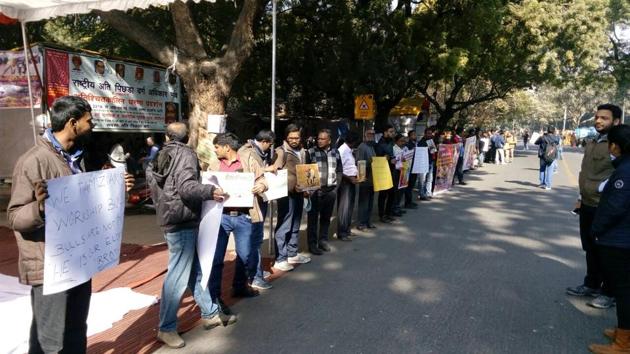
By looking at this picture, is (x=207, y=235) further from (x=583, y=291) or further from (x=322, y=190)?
(x=583, y=291)

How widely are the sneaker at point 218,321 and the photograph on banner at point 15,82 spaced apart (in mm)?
6021

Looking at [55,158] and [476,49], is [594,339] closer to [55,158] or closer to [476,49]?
[55,158]

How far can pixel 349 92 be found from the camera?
15500mm

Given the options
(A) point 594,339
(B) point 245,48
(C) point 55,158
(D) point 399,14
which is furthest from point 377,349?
(D) point 399,14

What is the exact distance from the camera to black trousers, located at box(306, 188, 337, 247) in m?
6.28

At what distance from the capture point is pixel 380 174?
26.4ft

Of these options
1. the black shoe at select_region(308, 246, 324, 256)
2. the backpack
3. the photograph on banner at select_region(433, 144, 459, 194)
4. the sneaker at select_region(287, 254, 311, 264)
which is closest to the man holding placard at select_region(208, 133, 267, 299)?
the sneaker at select_region(287, 254, 311, 264)

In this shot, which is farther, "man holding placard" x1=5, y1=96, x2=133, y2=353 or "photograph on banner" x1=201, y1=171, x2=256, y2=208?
"photograph on banner" x1=201, y1=171, x2=256, y2=208

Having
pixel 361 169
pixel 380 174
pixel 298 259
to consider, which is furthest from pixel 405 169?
pixel 298 259

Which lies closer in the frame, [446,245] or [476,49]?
[446,245]

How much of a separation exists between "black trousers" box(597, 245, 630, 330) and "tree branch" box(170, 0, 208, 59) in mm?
6502

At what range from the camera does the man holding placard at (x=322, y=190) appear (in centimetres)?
628

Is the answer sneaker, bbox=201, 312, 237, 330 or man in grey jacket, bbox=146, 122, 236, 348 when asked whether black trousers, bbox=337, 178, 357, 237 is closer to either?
sneaker, bbox=201, 312, 237, 330

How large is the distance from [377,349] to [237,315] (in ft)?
4.58
